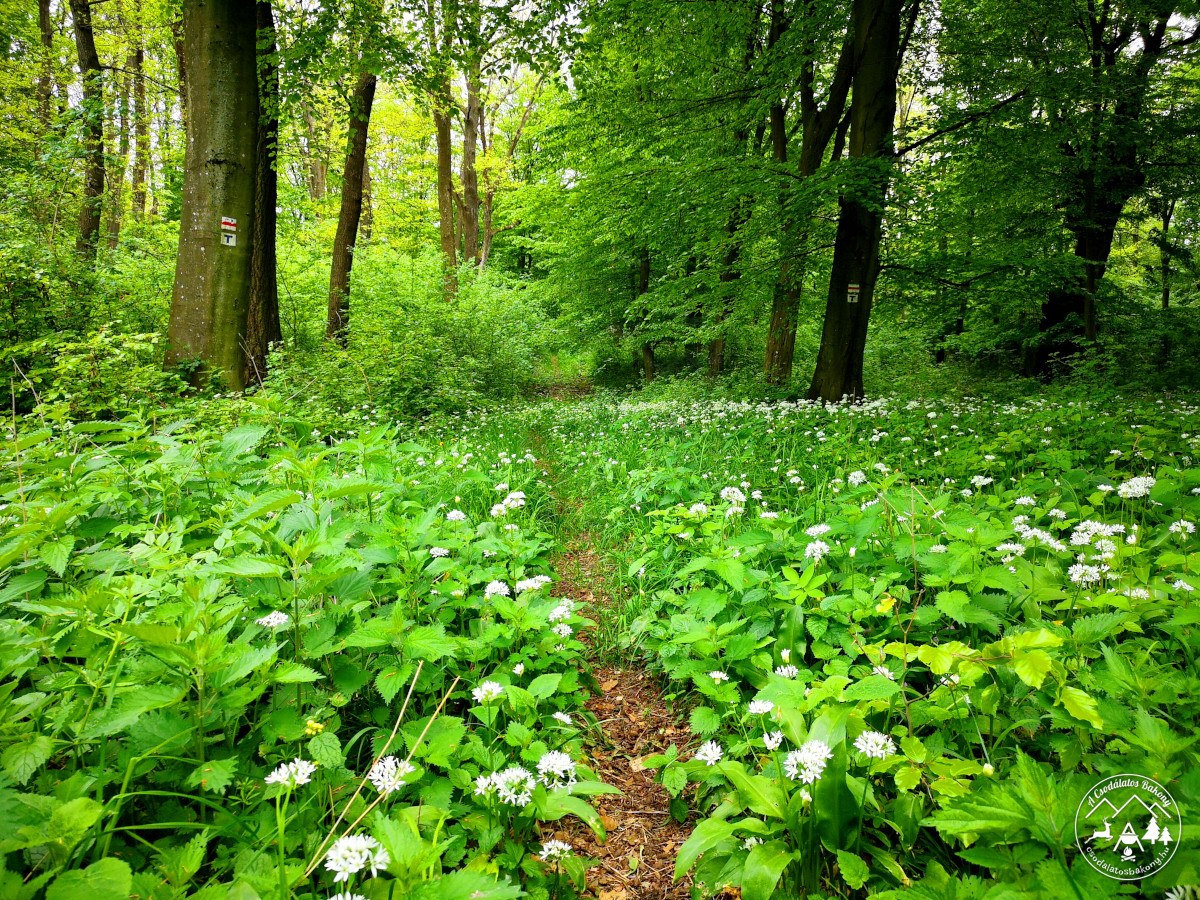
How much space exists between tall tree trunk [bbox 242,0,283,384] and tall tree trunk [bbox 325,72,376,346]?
2.44m

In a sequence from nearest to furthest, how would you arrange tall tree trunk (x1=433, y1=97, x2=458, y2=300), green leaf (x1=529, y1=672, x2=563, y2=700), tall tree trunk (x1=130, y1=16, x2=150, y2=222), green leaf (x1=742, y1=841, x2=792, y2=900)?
1. green leaf (x1=742, y1=841, x2=792, y2=900)
2. green leaf (x1=529, y1=672, x2=563, y2=700)
3. tall tree trunk (x1=130, y1=16, x2=150, y2=222)
4. tall tree trunk (x1=433, y1=97, x2=458, y2=300)

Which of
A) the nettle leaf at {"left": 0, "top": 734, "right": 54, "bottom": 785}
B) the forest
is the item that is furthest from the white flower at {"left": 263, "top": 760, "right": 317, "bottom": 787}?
the nettle leaf at {"left": 0, "top": 734, "right": 54, "bottom": 785}

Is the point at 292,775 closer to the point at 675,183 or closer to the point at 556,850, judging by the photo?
the point at 556,850

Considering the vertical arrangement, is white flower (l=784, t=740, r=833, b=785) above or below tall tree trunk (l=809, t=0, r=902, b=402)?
below

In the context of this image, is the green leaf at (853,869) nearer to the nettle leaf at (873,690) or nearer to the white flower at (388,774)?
the nettle leaf at (873,690)

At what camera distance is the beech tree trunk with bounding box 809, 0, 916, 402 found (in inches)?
287

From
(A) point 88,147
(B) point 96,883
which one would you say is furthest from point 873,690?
(A) point 88,147

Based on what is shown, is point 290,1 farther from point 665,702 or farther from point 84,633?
Answer: point 665,702

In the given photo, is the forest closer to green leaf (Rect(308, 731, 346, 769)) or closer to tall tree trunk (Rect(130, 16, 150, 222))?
green leaf (Rect(308, 731, 346, 769))

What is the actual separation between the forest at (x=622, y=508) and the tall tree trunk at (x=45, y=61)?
0.25 m

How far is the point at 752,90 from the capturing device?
9.59m

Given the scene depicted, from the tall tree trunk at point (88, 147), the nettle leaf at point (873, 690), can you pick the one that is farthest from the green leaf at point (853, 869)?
the tall tree trunk at point (88, 147)

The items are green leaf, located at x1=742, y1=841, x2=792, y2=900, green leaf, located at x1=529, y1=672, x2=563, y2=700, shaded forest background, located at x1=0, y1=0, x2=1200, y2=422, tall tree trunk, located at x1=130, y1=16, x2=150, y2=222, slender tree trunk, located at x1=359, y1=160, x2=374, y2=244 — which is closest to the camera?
green leaf, located at x1=742, y1=841, x2=792, y2=900

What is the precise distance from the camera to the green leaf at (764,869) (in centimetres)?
128
